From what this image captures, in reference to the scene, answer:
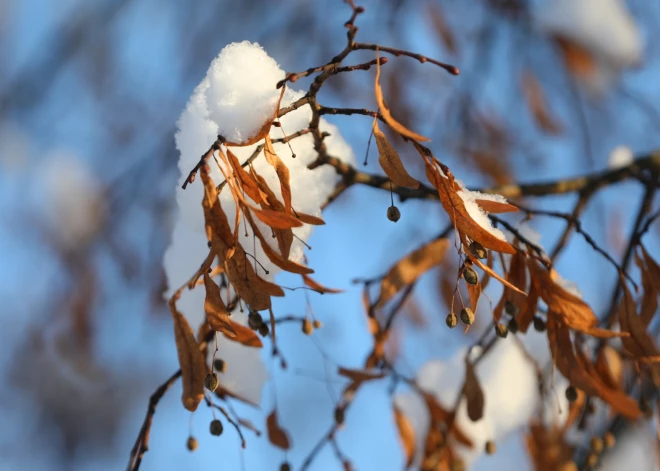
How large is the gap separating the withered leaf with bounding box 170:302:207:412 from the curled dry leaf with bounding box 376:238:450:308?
0.35 m

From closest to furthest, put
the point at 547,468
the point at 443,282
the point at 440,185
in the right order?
the point at 440,185 → the point at 547,468 → the point at 443,282

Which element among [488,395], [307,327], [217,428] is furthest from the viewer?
[488,395]

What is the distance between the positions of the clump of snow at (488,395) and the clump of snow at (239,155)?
0.43 metres

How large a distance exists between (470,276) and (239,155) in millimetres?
326

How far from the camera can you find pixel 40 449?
4242 millimetres

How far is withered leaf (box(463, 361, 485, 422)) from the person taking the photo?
975 mm

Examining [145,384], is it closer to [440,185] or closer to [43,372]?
[43,372]

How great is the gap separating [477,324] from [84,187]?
2.03 m

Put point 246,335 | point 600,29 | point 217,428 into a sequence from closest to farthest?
point 246,335, point 217,428, point 600,29

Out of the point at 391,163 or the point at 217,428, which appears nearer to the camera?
the point at 391,163

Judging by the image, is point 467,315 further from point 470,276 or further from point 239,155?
point 239,155

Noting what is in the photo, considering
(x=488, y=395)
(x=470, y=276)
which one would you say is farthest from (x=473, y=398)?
(x=488, y=395)

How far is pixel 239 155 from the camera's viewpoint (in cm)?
84

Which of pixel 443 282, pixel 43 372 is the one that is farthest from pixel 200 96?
pixel 43 372
